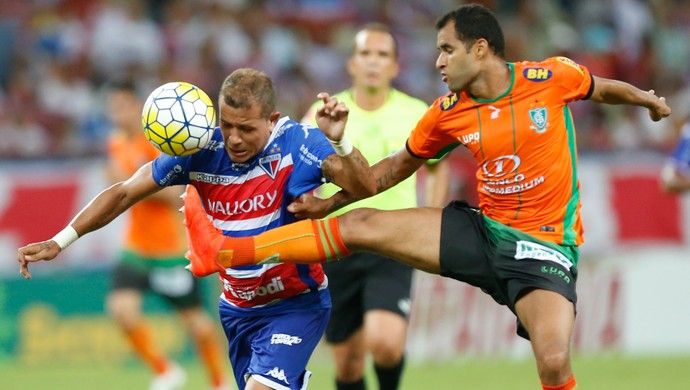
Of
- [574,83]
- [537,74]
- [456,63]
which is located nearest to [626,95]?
[574,83]

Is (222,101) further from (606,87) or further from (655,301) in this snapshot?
(655,301)

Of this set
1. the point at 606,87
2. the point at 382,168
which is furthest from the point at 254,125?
the point at 606,87

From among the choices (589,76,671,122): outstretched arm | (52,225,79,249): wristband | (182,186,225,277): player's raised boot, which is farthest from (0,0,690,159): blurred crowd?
(182,186,225,277): player's raised boot

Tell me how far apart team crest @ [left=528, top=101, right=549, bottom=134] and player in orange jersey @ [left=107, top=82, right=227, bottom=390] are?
16.0 ft

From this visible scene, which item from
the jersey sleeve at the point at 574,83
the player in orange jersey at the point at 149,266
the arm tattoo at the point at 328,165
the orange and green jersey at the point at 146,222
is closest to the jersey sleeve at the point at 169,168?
the arm tattoo at the point at 328,165

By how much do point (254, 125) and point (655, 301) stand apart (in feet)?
27.1

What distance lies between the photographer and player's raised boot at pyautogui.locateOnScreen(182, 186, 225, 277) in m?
6.53

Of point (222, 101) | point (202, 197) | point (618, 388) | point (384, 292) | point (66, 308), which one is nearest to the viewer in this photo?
point (222, 101)

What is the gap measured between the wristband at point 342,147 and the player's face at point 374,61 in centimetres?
248

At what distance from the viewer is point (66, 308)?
43.0 feet

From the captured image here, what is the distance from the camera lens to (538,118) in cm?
678

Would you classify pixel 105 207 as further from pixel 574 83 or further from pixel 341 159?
pixel 574 83

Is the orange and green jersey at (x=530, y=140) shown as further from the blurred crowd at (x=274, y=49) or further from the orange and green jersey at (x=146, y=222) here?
the blurred crowd at (x=274, y=49)

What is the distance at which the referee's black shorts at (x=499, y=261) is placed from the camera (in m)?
6.68
